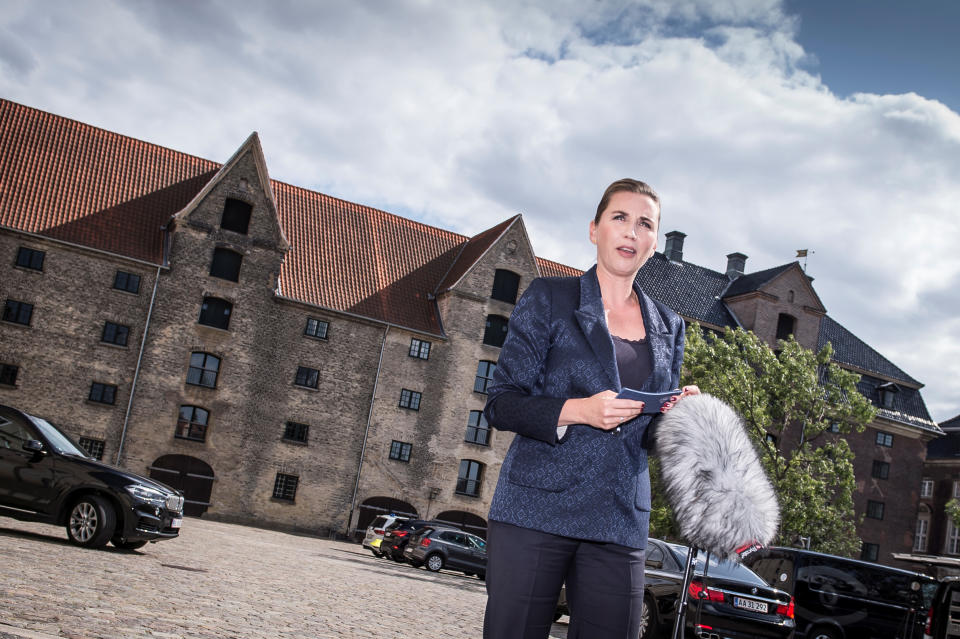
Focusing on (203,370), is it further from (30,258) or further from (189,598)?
(189,598)

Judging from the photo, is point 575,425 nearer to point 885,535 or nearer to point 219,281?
point 219,281

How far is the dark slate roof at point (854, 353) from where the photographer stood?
50.1 m

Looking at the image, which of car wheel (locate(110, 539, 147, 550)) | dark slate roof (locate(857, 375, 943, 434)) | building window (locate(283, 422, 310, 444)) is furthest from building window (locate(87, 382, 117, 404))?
dark slate roof (locate(857, 375, 943, 434))

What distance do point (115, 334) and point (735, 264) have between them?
34962 mm

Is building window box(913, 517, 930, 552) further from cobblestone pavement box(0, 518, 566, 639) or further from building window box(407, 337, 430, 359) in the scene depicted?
cobblestone pavement box(0, 518, 566, 639)

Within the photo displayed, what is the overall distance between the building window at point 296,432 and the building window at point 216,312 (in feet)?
16.6

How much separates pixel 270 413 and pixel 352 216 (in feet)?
39.9

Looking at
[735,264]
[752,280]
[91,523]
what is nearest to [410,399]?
[752,280]

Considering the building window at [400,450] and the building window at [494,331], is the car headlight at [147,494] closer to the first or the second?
the building window at [400,450]

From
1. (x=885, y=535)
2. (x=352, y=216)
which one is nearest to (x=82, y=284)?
(x=352, y=216)

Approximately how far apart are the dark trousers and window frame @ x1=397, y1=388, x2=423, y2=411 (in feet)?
121

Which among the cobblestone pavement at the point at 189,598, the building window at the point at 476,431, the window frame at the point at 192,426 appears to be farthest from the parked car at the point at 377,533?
the cobblestone pavement at the point at 189,598

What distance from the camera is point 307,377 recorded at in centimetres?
3828

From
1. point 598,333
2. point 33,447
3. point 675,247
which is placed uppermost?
point 675,247
